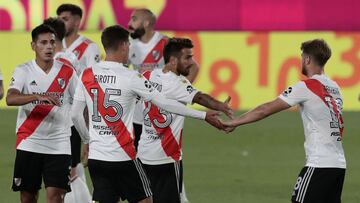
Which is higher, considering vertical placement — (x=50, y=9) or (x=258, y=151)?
(x=50, y=9)

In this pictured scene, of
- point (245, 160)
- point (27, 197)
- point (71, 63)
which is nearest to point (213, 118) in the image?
point (27, 197)

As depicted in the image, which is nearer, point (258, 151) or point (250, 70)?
point (258, 151)

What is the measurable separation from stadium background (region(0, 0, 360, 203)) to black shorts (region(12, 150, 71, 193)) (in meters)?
4.74

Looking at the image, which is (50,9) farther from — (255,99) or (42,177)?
(42,177)

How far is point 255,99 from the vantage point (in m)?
19.5

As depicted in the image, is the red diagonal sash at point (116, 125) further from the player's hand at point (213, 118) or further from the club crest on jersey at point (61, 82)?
the club crest on jersey at point (61, 82)

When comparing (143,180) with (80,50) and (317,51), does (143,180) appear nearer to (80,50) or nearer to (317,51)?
(317,51)

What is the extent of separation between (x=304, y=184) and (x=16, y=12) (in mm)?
13049

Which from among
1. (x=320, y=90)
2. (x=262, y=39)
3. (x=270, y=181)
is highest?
(x=262, y=39)

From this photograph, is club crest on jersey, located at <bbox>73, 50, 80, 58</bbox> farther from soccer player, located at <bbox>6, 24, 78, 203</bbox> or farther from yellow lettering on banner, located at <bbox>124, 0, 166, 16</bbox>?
yellow lettering on banner, located at <bbox>124, 0, 166, 16</bbox>

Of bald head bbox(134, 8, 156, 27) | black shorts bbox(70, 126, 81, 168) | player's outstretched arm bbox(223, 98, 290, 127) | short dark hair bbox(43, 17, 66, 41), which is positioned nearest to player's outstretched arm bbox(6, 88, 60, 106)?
short dark hair bbox(43, 17, 66, 41)

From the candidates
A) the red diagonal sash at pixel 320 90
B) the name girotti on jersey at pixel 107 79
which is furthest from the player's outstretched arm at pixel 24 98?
the red diagonal sash at pixel 320 90

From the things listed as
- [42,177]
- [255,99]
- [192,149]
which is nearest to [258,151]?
[192,149]

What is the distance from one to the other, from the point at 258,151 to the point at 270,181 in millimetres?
2448
